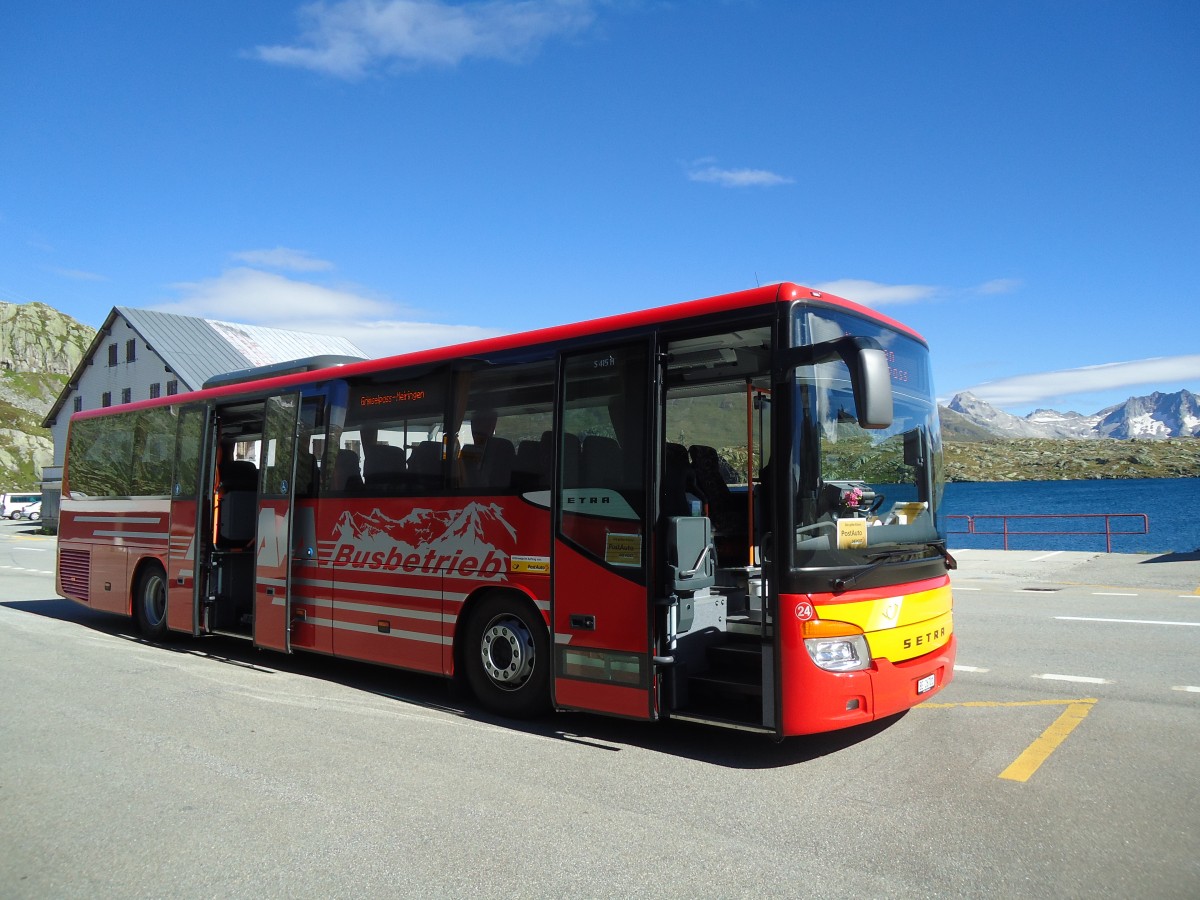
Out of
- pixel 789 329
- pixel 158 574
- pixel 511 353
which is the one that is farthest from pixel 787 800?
pixel 158 574

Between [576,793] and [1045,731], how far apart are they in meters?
3.53

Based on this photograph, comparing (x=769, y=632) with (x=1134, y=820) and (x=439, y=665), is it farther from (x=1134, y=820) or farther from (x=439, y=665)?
(x=439, y=665)

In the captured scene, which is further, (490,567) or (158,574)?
(158,574)

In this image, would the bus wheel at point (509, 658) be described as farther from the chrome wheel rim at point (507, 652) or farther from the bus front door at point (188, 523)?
the bus front door at point (188, 523)

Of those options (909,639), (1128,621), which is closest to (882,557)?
(909,639)

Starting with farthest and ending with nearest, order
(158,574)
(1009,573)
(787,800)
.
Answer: (1009,573)
(158,574)
(787,800)

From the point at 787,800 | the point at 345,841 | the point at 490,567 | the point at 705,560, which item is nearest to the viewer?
the point at 345,841

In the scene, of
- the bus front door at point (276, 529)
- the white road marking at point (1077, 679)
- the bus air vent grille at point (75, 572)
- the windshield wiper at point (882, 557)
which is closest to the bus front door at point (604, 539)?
the windshield wiper at point (882, 557)

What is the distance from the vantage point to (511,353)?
24.2ft

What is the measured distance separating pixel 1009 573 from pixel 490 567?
15.0 metres

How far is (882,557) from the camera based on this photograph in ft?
19.6

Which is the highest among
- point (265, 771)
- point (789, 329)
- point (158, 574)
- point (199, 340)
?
point (199, 340)

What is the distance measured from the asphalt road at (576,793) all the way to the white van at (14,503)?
198ft

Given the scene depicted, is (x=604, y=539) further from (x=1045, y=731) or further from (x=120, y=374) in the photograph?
(x=120, y=374)
